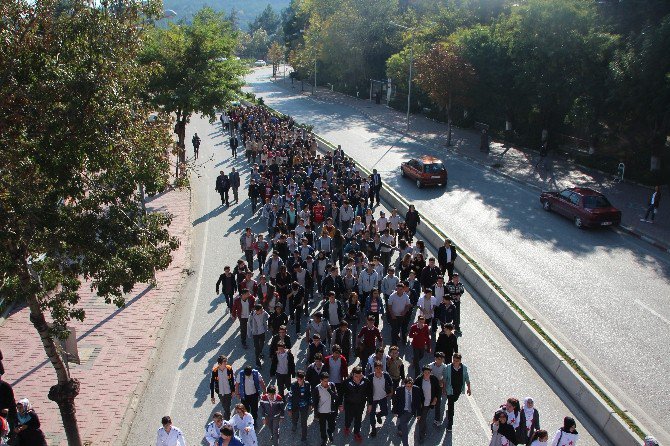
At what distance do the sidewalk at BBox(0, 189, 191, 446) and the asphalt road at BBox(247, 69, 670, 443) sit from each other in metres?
9.18

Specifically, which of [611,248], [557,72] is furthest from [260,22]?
[611,248]

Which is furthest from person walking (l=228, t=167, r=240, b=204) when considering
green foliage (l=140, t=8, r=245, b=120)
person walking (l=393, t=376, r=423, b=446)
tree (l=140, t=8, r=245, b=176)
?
person walking (l=393, t=376, r=423, b=446)

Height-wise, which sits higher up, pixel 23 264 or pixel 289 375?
pixel 23 264

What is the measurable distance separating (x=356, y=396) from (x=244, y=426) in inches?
75.9

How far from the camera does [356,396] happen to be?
9.52 m

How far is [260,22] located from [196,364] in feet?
596

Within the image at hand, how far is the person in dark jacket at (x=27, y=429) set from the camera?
874cm

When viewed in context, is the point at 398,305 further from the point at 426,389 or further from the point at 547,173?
the point at 547,173

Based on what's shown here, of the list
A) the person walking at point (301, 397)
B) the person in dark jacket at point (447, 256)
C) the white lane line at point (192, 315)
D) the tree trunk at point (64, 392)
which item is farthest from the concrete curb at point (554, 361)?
the tree trunk at point (64, 392)

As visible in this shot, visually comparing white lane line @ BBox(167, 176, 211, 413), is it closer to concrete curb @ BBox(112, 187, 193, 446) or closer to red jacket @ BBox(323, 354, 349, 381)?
concrete curb @ BBox(112, 187, 193, 446)

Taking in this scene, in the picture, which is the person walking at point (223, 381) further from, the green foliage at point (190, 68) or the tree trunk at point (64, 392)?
the green foliage at point (190, 68)

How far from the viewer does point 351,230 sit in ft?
55.0

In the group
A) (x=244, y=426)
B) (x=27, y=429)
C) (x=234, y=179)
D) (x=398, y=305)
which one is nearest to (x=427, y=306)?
(x=398, y=305)

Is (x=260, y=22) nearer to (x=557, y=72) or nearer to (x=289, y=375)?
(x=557, y=72)
